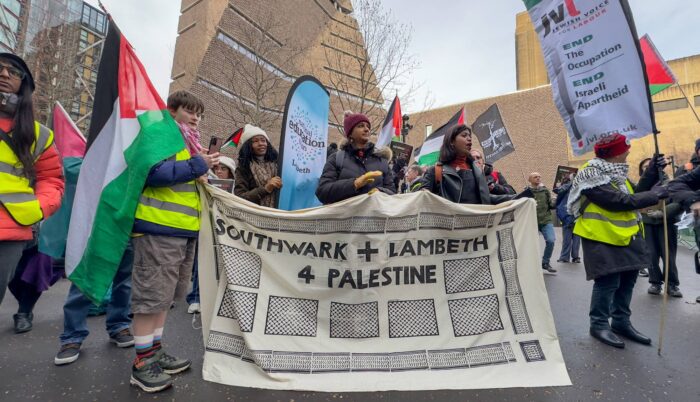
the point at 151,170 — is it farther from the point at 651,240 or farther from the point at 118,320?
the point at 651,240

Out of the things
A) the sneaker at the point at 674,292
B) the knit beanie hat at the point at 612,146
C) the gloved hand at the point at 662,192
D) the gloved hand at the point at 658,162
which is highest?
the knit beanie hat at the point at 612,146

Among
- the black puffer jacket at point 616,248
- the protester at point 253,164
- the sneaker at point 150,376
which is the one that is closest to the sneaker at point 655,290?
the black puffer jacket at point 616,248

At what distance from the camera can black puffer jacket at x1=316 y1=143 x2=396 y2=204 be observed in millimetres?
2988

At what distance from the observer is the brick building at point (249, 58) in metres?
20.1

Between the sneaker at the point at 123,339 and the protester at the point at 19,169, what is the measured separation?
1.17 meters

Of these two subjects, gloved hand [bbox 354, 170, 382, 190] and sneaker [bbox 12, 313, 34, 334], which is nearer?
gloved hand [bbox 354, 170, 382, 190]

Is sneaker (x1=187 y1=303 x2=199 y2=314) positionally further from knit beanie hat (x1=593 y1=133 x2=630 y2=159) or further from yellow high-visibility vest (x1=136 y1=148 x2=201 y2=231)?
knit beanie hat (x1=593 y1=133 x2=630 y2=159)

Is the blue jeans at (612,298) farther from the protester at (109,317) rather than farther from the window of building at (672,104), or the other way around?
the window of building at (672,104)

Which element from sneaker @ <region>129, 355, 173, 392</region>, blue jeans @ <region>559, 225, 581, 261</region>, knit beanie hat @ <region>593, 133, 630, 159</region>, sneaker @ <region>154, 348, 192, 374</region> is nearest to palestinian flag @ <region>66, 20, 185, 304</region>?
sneaker @ <region>129, 355, 173, 392</region>

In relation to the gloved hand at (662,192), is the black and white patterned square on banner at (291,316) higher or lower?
lower

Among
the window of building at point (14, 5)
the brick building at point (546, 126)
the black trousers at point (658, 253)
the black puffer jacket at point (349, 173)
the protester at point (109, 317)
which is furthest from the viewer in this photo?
the brick building at point (546, 126)

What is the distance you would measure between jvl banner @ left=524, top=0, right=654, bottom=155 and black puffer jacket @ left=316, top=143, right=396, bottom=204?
1956 millimetres

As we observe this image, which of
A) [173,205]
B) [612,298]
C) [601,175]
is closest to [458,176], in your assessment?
[601,175]

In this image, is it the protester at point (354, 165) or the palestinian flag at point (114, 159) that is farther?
the protester at point (354, 165)
